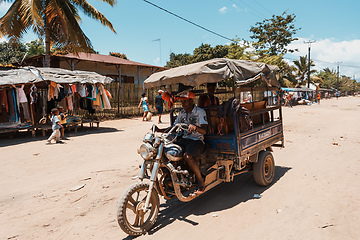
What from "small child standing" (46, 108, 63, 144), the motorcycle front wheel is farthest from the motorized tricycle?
"small child standing" (46, 108, 63, 144)

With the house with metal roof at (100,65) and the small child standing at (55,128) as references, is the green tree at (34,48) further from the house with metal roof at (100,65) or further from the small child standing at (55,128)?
the small child standing at (55,128)

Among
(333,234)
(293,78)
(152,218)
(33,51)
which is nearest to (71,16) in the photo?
(152,218)

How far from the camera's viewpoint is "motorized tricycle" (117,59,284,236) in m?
3.40

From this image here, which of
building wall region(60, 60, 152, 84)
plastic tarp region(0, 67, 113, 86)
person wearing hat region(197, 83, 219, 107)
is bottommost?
person wearing hat region(197, 83, 219, 107)

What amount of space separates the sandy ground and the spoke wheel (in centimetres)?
17

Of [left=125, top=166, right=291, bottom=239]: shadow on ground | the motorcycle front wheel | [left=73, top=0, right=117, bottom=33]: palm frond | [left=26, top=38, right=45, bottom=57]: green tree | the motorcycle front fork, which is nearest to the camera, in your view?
the motorcycle front wheel

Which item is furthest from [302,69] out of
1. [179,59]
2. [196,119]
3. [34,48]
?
[196,119]

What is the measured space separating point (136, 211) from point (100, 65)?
65.4 feet

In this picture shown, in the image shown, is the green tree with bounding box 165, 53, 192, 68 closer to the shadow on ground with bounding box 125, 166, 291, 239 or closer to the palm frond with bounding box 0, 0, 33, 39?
the palm frond with bounding box 0, 0, 33, 39

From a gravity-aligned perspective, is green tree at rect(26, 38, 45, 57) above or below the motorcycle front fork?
above

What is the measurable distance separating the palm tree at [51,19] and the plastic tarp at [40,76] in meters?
2.92

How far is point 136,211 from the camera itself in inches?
130

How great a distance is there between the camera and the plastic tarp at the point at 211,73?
3.84 m

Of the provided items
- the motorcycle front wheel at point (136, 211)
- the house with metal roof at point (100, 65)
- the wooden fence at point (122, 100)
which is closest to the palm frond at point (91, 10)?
the house with metal roof at point (100, 65)
